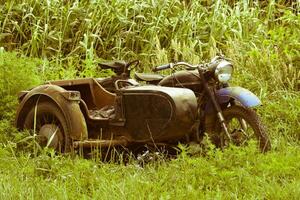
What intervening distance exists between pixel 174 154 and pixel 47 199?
226cm

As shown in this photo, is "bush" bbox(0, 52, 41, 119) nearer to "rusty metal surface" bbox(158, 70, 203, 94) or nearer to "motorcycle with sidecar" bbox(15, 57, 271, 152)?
"motorcycle with sidecar" bbox(15, 57, 271, 152)

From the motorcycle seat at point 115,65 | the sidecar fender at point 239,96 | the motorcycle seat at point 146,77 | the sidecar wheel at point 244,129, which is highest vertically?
the motorcycle seat at point 115,65

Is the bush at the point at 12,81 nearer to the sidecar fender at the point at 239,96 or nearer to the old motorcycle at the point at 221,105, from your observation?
the old motorcycle at the point at 221,105

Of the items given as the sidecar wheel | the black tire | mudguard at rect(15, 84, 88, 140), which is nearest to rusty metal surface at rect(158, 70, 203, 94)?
the sidecar wheel

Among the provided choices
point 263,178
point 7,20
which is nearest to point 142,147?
point 263,178

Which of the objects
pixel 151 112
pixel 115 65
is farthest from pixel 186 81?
pixel 115 65

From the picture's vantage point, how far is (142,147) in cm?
721

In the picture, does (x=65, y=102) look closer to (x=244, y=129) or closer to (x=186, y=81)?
(x=186, y=81)

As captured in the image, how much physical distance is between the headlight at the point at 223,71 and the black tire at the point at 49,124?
139 cm

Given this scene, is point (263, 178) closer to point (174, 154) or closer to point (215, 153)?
point (215, 153)

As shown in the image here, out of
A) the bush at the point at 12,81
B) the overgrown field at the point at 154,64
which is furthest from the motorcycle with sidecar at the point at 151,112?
the bush at the point at 12,81

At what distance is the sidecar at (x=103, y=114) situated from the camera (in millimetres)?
6844

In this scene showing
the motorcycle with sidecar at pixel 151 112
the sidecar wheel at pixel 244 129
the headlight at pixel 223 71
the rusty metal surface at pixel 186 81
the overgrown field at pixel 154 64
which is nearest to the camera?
the overgrown field at pixel 154 64

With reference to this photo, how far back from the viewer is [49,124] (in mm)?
7328
